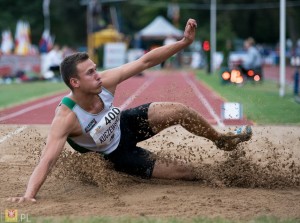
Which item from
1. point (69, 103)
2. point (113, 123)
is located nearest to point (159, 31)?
point (113, 123)

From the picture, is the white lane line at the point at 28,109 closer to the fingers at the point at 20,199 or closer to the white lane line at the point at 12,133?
the white lane line at the point at 12,133

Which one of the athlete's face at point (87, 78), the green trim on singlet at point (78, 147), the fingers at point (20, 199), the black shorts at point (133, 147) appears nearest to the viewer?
the fingers at point (20, 199)

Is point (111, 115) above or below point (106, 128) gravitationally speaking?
above

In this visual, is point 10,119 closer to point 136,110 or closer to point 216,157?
point 216,157

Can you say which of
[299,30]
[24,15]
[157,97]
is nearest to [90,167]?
[157,97]

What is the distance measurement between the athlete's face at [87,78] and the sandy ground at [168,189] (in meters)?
0.83

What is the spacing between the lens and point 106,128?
21.3 ft

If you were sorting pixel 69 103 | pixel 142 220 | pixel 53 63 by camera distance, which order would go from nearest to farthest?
1. pixel 142 220
2. pixel 69 103
3. pixel 53 63

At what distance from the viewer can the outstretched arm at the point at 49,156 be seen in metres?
6.06

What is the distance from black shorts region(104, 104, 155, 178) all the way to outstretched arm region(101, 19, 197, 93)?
41 centimetres

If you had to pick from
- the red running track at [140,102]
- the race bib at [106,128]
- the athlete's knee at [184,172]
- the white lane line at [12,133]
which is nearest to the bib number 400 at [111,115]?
the race bib at [106,128]

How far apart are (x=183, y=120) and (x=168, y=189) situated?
2.25 ft

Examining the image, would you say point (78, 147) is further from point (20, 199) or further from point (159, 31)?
point (159, 31)

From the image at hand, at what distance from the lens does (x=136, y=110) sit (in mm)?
6938
